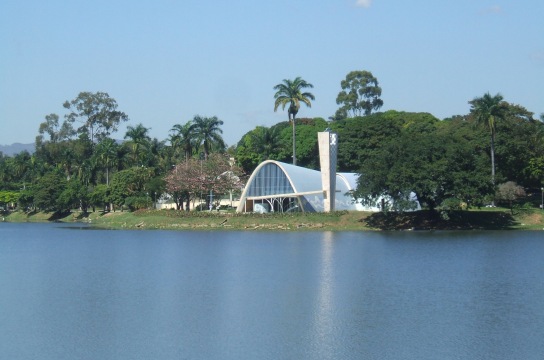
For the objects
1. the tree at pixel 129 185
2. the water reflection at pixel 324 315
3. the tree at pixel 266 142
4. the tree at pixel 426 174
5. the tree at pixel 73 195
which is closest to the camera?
the water reflection at pixel 324 315

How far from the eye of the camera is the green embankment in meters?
68.9

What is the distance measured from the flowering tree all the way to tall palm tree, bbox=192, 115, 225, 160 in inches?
103

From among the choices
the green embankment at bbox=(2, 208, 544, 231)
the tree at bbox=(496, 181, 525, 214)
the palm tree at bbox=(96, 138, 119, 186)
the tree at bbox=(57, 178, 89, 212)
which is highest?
the palm tree at bbox=(96, 138, 119, 186)

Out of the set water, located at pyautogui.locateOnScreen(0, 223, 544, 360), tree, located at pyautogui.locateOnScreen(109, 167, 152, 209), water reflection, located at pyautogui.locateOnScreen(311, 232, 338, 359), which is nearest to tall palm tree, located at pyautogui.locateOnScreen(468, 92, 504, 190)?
water, located at pyautogui.locateOnScreen(0, 223, 544, 360)

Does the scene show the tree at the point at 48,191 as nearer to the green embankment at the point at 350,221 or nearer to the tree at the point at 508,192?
the green embankment at the point at 350,221

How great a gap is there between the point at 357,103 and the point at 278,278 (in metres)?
103

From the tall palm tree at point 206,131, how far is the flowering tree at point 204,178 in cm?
262

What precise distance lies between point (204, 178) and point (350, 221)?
72.0ft

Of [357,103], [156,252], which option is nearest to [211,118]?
[156,252]

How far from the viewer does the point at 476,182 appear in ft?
216

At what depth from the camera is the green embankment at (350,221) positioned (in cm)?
6894

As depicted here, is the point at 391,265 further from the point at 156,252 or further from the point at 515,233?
the point at 515,233

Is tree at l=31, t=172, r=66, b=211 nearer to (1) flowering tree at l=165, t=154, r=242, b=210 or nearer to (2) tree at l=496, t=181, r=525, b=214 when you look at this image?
(1) flowering tree at l=165, t=154, r=242, b=210

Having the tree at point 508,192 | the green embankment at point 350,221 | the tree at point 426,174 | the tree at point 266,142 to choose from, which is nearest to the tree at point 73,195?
the tree at point 266,142
